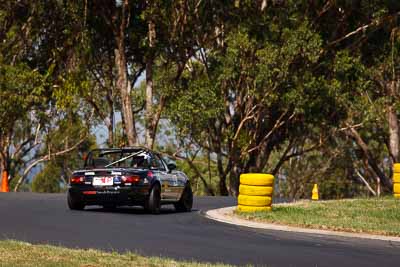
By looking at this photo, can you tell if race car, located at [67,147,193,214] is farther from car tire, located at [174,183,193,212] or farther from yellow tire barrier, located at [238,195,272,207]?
yellow tire barrier, located at [238,195,272,207]

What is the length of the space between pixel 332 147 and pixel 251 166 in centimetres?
1408

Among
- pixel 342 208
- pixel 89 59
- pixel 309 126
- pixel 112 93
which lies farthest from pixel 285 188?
pixel 342 208

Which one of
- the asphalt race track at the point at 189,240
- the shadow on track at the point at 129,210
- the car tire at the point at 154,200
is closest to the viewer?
the asphalt race track at the point at 189,240

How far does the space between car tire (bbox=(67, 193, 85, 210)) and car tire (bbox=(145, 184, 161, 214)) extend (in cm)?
159

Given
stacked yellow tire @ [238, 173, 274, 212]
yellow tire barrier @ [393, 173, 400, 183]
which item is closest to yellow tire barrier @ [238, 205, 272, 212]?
stacked yellow tire @ [238, 173, 274, 212]

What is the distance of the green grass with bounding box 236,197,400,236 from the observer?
16245 millimetres

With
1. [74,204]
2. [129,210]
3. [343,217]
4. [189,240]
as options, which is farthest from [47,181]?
[189,240]

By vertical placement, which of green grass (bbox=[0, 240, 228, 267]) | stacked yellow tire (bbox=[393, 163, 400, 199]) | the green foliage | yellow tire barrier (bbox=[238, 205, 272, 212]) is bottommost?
green grass (bbox=[0, 240, 228, 267])

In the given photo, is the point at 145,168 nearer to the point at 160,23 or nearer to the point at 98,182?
the point at 98,182

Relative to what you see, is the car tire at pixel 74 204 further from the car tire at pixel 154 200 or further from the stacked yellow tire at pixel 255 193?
the stacked yellow tire at pixel 255 193

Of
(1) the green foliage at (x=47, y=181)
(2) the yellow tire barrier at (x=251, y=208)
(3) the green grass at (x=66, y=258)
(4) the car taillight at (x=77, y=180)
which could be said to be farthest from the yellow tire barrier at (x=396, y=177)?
(1) the green foliage at (x=47, y=181)

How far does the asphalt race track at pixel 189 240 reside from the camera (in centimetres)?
1181

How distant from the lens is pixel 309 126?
1937 inches

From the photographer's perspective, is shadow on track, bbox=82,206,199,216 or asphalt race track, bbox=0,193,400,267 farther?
shadow on track, bbox=82,206,199,216
